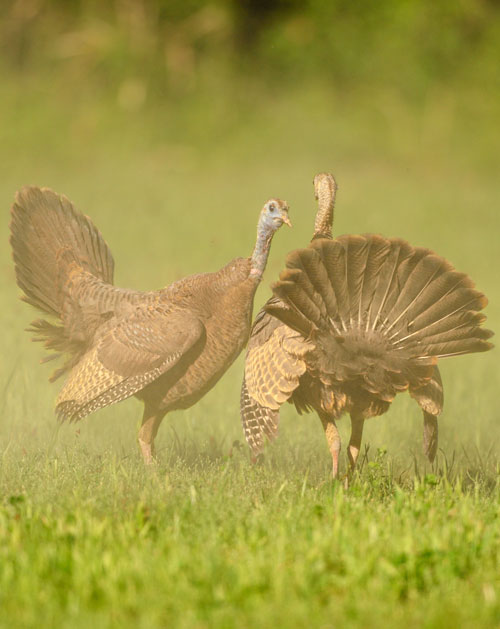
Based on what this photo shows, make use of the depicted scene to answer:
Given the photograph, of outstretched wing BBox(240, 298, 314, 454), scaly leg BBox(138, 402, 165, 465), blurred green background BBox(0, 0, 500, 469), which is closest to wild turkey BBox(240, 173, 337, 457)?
outstretched wing BBox(240, 298, 314, 454)

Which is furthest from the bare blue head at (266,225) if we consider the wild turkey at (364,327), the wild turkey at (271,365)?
the wild turkey at (364,327)

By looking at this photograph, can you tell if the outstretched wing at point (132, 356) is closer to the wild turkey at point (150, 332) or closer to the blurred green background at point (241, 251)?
the wild turkey at point (150, 332)

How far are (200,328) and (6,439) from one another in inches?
64.2

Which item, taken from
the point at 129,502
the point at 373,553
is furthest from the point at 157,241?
the point at 373,553

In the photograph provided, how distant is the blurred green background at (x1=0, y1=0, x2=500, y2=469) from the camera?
47.2 feet

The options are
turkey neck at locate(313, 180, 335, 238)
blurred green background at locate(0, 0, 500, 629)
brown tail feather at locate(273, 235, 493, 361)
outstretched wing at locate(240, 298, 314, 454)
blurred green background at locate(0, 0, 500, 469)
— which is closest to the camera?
blurred green background at locate(0, 0, 500, 629)

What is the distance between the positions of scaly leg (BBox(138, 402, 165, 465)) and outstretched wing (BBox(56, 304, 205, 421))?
0.30m

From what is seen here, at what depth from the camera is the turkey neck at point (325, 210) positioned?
6.35 metres

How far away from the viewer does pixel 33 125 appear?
62.6 ft

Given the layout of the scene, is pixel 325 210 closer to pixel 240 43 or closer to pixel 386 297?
pixel 386 297

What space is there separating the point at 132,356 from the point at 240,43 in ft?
57.6

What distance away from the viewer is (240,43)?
22641 mm

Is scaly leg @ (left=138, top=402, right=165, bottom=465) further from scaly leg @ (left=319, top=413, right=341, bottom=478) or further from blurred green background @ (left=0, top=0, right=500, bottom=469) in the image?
blurred green background @ (left=0, top=0, right=500, bottom=469)

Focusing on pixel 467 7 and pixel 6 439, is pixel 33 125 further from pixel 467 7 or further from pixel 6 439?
pixel 6 439
